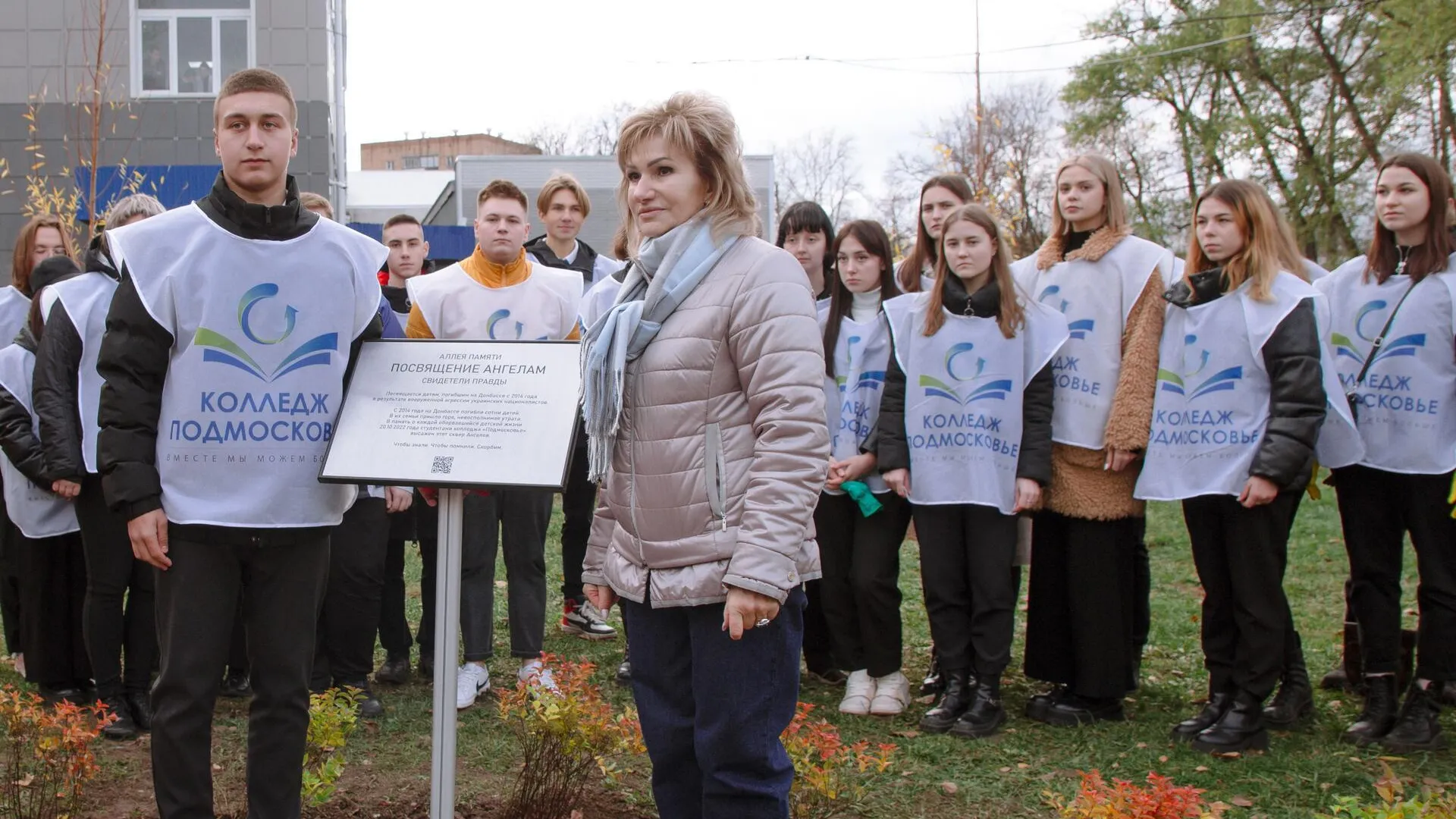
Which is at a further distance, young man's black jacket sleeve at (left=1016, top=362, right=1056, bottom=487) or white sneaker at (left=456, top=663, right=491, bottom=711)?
white sneaker at (left=456, top=663, right=491, bottom=711)

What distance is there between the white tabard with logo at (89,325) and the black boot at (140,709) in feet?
3.37

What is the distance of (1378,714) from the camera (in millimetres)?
5289

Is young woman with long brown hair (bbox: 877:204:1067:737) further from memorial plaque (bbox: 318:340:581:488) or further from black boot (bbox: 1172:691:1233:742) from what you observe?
memorial plaque (bbox: 318:340:581:488)

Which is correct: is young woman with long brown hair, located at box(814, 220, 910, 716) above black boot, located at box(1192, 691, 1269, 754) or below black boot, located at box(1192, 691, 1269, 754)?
above

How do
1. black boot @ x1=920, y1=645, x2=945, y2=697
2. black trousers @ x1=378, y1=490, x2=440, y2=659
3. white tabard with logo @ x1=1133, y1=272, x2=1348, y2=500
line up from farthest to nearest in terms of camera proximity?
black trousers @ x1=378, y1=490, x2=440, y2=659 → black boot @ x1=920, y1=645, x2=945, y2=697 → white tabard with logo @ x1=1133, y1=272, x2=1348, y2=500

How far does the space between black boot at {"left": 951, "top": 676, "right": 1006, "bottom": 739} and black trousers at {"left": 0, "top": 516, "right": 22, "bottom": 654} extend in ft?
14.7

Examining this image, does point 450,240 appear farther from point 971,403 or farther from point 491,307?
point 971,403

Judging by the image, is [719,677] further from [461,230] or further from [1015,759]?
[461,230]

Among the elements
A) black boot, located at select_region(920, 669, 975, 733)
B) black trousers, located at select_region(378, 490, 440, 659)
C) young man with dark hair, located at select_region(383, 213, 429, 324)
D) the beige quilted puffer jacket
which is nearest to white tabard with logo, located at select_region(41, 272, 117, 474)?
black trousers, located at select_region(378, 490, 440, 659)

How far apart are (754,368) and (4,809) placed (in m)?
2.87

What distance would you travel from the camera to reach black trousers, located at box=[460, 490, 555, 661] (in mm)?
5863

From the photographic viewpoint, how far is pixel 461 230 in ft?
59.8

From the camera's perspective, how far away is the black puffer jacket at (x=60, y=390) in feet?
17.6

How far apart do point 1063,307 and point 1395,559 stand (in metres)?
1.74
